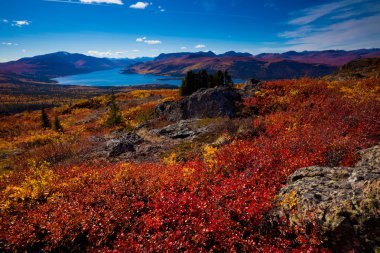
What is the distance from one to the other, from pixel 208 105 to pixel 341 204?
20066 millimetres

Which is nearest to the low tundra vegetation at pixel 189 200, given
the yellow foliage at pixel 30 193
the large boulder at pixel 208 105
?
the yellow foliage at pixel 30 193

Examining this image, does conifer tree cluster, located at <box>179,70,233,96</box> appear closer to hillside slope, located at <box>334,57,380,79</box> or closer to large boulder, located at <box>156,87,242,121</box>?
hillside slope, located at <box>334,57,380,79</box>

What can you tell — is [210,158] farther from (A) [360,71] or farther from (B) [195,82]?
(A) [360,71]

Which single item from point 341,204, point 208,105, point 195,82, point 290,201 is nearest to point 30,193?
point 290,201

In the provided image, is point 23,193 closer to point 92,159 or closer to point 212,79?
point 92,159

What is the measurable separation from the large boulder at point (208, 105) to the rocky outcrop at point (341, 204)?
52.3ft

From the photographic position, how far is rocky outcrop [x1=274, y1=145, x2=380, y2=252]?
612cm

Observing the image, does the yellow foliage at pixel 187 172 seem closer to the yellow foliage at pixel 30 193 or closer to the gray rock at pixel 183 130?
the yellow foliage at pixel 30 193

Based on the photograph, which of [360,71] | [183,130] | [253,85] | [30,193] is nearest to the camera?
[30,193]

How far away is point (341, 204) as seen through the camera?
673 cm

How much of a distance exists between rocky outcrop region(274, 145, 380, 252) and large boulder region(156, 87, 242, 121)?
16.0 meters

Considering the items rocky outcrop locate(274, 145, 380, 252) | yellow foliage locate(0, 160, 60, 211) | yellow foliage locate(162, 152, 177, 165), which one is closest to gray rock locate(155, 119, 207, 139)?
yellow foliage locate(162, 152, 177, 165)

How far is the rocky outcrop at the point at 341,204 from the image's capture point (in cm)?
612

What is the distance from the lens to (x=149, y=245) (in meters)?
7.30
